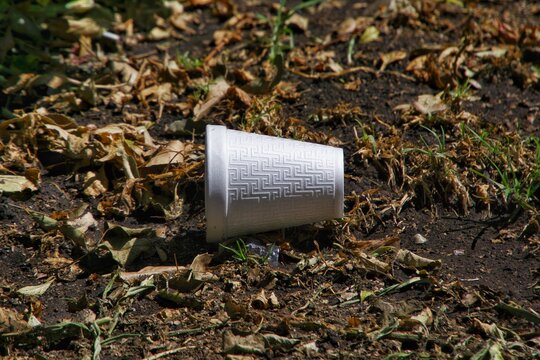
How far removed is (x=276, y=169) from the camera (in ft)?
11.1

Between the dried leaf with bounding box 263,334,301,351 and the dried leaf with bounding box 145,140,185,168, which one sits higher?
the dried leaf with bounding box 145,140,185,168

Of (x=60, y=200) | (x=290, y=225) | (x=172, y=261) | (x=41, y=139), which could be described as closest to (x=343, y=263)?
(x=290, y=225)

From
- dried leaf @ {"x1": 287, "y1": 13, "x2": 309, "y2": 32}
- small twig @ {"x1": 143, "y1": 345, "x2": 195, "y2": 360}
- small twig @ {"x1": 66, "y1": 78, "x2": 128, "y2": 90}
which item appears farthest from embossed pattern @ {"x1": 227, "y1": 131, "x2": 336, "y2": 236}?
dried leaf @ {"x1": 287, "y1": 13, "x2": 309, "y2": 32}

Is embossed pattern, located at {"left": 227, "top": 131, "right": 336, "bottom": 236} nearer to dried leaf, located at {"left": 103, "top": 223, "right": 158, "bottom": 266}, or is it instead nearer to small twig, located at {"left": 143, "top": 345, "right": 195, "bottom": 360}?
dried leaf, located at {"left": 103, "top": 223, "right": 158, "bottom": 266}

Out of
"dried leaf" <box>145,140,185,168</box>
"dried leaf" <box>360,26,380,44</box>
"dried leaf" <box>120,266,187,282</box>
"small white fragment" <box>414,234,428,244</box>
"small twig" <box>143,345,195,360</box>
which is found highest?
"dried leaf" <box>360,26,380,44</box>

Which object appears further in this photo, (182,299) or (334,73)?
(334,73)

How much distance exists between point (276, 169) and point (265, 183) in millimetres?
73

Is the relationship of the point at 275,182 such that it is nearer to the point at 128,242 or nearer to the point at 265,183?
the point at 265,183

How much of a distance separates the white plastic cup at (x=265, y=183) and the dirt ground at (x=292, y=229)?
0.11 metres

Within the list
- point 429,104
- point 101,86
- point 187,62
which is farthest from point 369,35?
point 101,86

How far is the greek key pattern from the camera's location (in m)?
3.31

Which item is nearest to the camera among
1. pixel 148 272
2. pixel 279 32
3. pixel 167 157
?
pixel 148 272

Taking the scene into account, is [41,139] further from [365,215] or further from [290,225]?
[365,215]

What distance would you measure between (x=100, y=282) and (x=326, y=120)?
1.43 m
